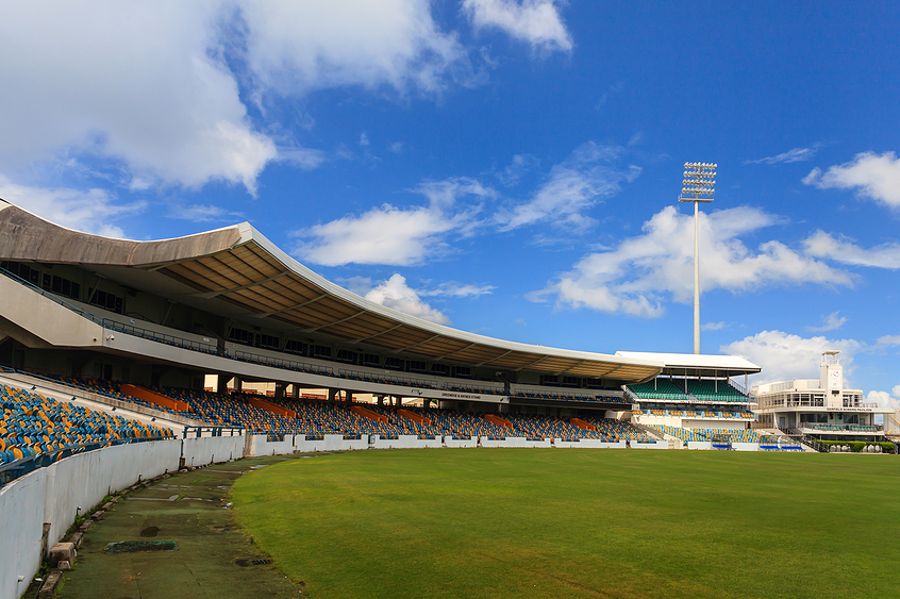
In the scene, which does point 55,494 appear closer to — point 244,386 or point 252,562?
point 252,562

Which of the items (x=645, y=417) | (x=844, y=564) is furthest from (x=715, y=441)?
(x=844, y=564)

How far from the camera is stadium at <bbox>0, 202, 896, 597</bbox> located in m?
15.7

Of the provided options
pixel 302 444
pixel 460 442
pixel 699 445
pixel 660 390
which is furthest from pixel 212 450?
pixel 660 390

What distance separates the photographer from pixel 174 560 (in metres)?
11.2

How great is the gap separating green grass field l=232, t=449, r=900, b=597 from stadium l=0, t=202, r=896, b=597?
20.7 inches

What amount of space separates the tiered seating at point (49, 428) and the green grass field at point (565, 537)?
13.5 feet

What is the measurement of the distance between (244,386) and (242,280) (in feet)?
199

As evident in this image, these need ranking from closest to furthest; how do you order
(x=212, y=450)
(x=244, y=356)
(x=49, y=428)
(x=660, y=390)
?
(x=49, y=428) < (x=212, y=450) < (x=244, y=356) < (x=660, y=390)

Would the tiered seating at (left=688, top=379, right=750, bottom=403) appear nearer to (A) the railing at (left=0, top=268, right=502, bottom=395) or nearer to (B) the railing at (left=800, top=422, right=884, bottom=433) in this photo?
(B) the railing at (left=800, top=422, right=884, bottom=433)

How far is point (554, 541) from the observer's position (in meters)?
13.2

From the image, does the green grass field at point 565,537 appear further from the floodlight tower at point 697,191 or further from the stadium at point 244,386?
the floodlight tower at point 697,191

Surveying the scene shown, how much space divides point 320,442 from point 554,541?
35860mm

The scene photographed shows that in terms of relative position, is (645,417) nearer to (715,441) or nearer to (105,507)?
(715,441)

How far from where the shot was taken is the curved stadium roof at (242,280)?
35.2 meters
